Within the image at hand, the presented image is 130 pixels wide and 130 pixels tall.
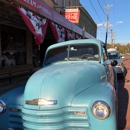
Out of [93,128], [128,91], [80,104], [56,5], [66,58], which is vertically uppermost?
[56,5]

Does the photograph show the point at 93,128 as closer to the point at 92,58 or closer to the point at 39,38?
the point at 92,58

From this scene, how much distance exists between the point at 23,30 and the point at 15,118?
953cm

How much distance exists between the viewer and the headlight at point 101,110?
Answer: 278 centimetres

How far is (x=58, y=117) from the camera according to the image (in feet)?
9.23

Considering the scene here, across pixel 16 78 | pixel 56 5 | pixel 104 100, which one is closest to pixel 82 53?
pixel 104 100

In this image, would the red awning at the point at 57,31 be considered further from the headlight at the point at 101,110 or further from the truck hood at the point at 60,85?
the headlight at the point at 101,110

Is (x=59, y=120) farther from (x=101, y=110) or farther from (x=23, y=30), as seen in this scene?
(x=23, y=30)

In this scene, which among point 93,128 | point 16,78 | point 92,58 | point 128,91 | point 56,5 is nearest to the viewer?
point 93,128

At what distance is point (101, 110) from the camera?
2785 millimetres

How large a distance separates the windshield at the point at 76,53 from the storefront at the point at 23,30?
2229 millimetres

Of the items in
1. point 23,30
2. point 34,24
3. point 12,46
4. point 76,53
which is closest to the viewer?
point 76,53

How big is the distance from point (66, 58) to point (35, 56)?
9.88m

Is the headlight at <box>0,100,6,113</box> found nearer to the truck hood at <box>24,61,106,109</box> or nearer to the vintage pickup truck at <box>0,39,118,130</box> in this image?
the vintage pickup truck at <box>0,39,118,130</box>

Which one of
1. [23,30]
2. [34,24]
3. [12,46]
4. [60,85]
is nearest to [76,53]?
[60,85]
